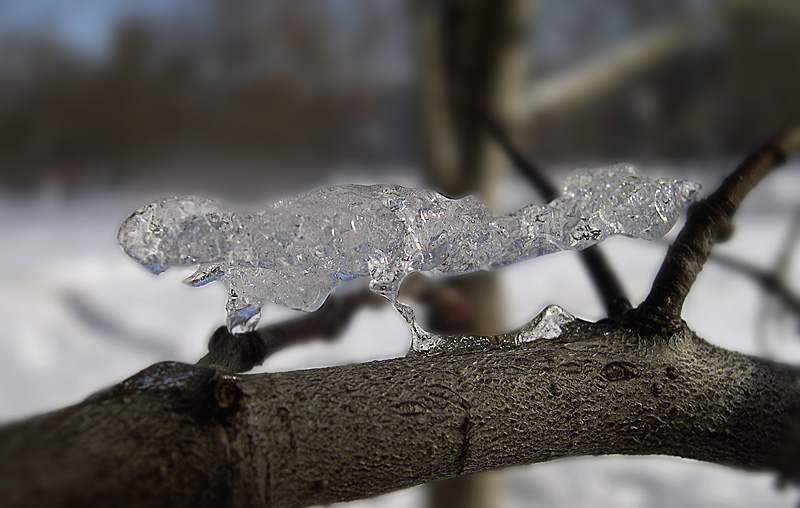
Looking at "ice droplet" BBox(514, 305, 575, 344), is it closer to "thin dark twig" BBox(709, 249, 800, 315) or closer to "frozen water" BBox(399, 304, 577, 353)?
"frozen water" BBox(399, 304, 577, 353)

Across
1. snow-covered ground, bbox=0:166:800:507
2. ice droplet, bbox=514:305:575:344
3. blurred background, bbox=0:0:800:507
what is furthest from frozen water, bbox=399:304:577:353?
blurred background, bbox=0:0:800:507

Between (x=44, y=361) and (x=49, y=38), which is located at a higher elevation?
(x=49, y=38)

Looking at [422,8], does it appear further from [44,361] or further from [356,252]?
[44,361]

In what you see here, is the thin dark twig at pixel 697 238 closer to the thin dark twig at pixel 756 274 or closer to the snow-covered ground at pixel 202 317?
the thin dark twig at pixel 756 274

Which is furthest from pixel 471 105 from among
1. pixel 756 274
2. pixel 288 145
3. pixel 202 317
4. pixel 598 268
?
pixel 288 145

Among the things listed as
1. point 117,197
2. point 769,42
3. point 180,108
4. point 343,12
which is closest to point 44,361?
point 117,197

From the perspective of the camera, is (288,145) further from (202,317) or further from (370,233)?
(370,233)

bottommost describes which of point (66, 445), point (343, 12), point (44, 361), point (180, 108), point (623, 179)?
point (66, 445)
